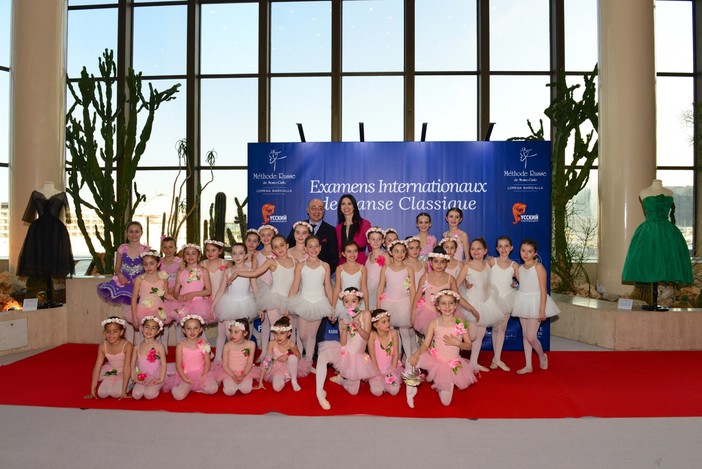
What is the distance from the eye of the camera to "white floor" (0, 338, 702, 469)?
10.6ft

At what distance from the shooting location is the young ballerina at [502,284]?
543 cm

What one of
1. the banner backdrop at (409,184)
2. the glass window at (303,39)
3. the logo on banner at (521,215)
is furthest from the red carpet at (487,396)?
the glass window at (303,39)

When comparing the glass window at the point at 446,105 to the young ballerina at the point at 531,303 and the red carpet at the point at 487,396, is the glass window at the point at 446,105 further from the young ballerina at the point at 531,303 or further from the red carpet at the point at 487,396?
the red carpet at the point at 487,396

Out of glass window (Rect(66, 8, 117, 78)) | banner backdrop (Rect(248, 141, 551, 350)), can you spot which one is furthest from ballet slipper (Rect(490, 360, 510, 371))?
glass window (Rect(66, 8, 117, 78))

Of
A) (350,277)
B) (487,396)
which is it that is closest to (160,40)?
(350,277)

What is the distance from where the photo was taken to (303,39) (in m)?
10.6

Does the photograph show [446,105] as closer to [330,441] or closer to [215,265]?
[215,265]

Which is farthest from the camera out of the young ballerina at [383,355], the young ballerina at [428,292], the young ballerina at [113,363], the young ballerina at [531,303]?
the young ballerina at [531,303]

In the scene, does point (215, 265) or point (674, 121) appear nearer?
point (215, 265)

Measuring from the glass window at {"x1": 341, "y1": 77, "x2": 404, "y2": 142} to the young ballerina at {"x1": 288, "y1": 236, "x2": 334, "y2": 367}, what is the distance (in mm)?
5554

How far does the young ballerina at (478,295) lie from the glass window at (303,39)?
20.5 feet

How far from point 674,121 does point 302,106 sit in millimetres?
6544

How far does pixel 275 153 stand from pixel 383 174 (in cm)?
120

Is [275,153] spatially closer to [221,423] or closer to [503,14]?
[221,423]
